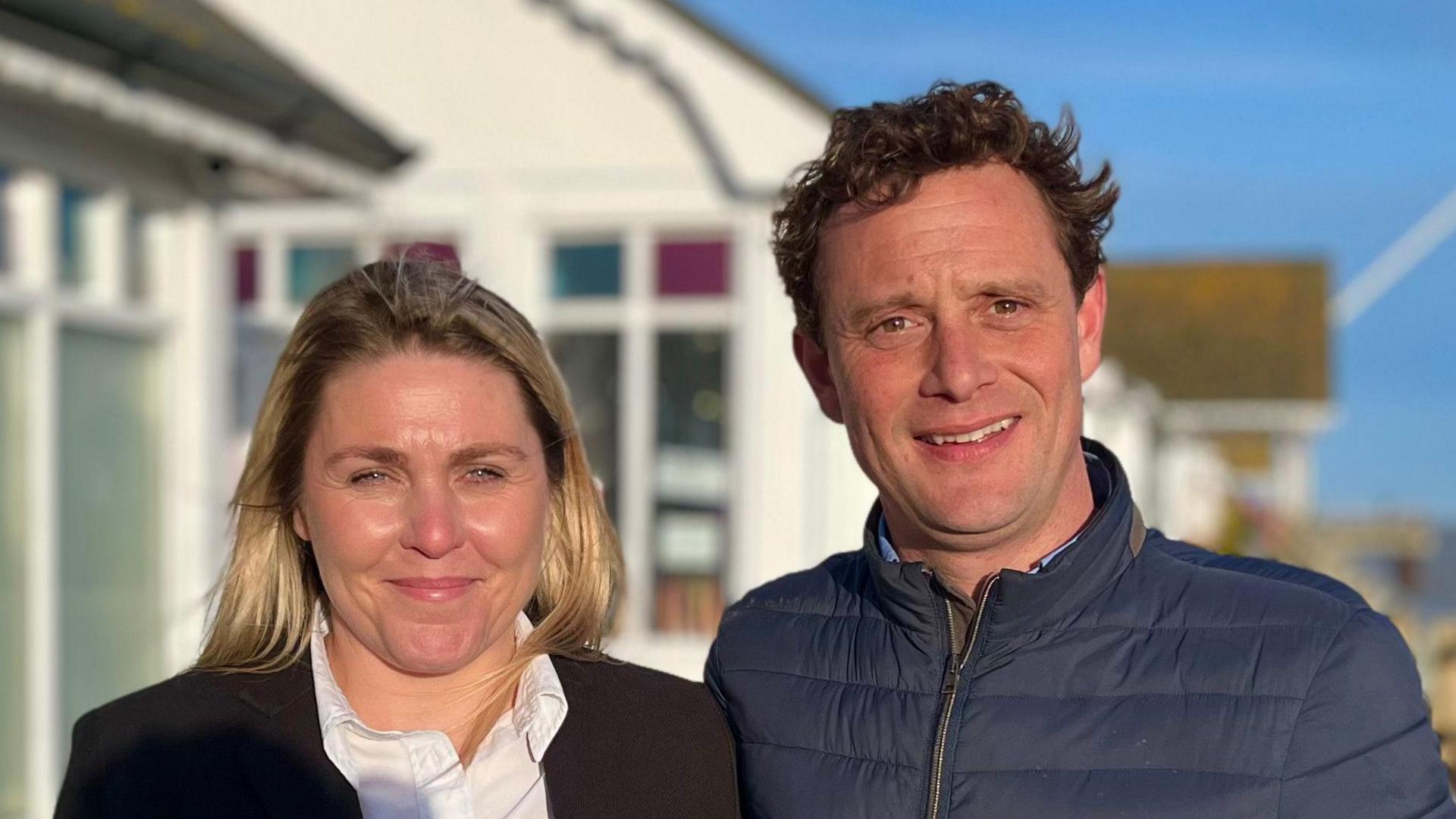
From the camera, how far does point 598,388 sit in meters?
11.1

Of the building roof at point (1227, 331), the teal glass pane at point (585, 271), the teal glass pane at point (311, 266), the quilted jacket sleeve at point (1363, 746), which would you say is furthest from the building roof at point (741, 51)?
the building roof at point (1227, 331)

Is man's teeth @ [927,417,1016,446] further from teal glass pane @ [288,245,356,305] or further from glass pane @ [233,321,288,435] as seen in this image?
teal glass pane @ [288,245,356,305]

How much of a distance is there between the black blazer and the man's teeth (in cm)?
64

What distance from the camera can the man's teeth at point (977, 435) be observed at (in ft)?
8.35

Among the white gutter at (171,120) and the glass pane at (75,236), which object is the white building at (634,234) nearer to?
the white gutter at (171,120)

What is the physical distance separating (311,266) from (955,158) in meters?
9.19

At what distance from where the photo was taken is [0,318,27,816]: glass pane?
210 inches

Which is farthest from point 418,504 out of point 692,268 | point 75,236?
point 692,268

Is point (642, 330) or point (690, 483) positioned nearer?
point (642, 330)

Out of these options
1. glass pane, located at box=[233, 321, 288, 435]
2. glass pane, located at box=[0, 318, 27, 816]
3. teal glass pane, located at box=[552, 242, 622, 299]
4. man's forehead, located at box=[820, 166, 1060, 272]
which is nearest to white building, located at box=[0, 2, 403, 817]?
glass pane, located at box=[0, 318, 27, 816]

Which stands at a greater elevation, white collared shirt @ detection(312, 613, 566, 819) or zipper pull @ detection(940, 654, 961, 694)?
zipper pull @ detection(940, 654, 961, 694)

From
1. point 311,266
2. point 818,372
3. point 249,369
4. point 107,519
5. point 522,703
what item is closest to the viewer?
point 522,703

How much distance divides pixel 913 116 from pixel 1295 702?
1.02 meters

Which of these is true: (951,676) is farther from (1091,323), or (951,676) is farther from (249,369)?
(249,369)
